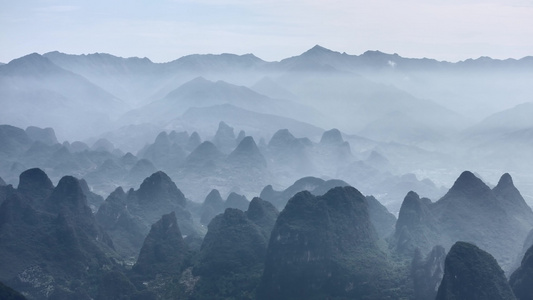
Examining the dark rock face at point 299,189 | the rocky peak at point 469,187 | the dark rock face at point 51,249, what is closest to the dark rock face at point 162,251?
the dark rock face at point 51,249

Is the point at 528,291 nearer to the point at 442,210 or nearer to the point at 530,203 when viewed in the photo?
the point at 442,210

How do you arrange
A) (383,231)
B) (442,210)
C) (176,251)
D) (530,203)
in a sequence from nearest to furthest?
(176,251) → (442,210) → (383,231) → (530,203)

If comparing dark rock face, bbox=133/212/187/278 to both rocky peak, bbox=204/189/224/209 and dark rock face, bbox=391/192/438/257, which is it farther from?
rocky peak, bbox=204/189/224/209

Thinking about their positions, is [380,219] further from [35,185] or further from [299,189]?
[35,185]

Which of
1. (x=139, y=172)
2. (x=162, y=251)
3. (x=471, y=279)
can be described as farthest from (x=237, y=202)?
(x=471, y=279)

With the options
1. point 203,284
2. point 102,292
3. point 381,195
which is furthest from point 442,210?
point 381,195
